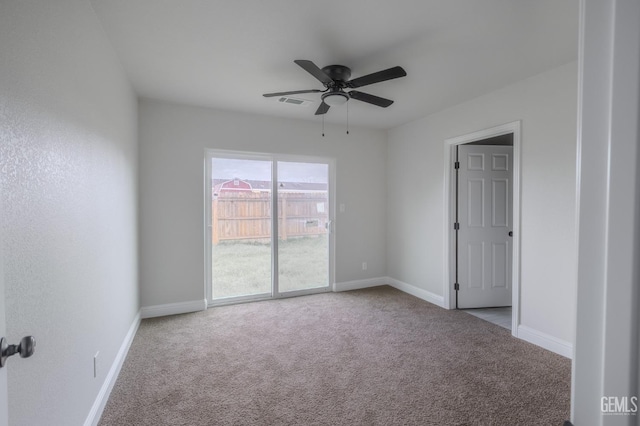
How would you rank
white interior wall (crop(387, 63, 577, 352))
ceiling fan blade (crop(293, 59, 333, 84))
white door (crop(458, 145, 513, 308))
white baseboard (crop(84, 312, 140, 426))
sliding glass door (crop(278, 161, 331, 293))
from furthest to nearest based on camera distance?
sliding glass door (crop(278, 161, 331, 293))
white door (crop(458, 145, 513, 308))
white interior wall (crop(387, 63, 577, 352))
ceiling fan blade (crop(293, 59, 333, 84))
white baseboard (crop(84, 312, 140, 426))

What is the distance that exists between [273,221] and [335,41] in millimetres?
2610

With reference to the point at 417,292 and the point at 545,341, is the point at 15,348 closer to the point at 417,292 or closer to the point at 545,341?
the point at 545,341

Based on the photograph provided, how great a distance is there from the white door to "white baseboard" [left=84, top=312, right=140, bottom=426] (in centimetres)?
372

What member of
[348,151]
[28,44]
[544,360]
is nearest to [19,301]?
[28,44]

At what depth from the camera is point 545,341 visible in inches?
115

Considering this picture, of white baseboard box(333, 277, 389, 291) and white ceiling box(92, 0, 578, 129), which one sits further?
white baseboard box(333, 277, 389, 291)

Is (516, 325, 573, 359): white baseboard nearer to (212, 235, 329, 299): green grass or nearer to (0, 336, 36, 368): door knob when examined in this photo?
(212, 235, 329, 299): green grass

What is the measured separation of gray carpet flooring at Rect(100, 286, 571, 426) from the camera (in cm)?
202

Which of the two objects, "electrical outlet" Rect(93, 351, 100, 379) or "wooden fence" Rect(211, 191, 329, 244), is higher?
"wooden fence" Rect(211, 191, 329, 244)

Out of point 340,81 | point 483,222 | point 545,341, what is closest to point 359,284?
point 483,222

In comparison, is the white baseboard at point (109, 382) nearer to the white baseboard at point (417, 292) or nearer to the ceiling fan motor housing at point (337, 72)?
the ceiling fan motor housing at point (337, 72)

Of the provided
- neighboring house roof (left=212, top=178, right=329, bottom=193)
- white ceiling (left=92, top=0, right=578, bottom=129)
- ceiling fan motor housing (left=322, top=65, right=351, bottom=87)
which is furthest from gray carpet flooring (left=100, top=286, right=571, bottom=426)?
white ceiling (left=92, top=0, right=578, bottom=129)

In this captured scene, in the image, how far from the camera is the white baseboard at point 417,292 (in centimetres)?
415

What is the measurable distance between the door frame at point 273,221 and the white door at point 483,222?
70.7 inches
